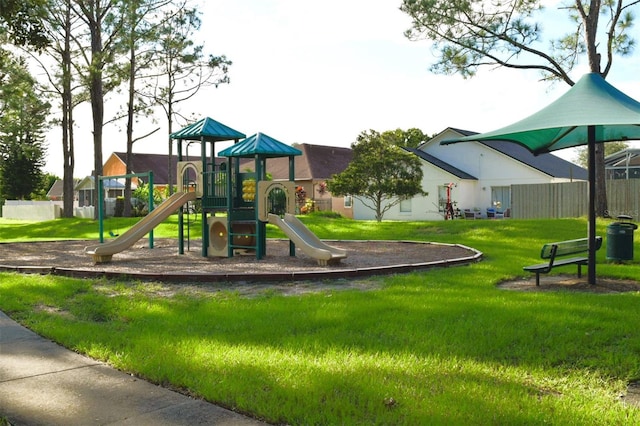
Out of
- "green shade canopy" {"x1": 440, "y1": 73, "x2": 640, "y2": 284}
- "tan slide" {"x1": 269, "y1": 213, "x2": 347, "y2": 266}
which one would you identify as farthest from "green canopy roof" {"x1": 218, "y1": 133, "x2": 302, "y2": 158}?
"green shade canopy" {"x1": 440, "y1": 73, "x2": 640, "y2": 284}

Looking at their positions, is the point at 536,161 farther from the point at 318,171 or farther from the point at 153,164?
the point at 153,164

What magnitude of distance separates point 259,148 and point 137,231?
373cm

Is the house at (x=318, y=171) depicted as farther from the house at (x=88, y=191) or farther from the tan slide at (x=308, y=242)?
the tan slide at (x=308, y=242)

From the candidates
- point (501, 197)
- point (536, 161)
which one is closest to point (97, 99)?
point (501, 197)

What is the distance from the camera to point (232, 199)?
15.2m

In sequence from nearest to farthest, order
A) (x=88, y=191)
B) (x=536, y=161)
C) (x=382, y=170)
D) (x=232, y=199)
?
1. (x=232, y=199)
2. (x=382, y=170)
3. (x=536, y=161)
4. (x=88, y=191)

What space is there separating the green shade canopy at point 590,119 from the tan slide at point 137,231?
7652 mm

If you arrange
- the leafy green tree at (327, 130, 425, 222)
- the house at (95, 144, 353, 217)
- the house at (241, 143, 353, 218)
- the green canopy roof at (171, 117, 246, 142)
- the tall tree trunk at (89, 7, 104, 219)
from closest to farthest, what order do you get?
the green canopy roof at (171, 117, 246, 142) → the leafy green tree at (327, 130, 425, 222) → the tall tree trunk at (89, 7, 104, 219) → the house at (241, 143, 353, 218) → the house at (95, 144, 353, 217)

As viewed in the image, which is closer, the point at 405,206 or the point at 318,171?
the point at 405,206

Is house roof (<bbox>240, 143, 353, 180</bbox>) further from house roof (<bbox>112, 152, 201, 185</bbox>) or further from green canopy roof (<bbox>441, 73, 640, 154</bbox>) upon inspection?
green canopy roof (<bbox>441, 73, 640, 154</bbox>)

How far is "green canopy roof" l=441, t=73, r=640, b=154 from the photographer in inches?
341

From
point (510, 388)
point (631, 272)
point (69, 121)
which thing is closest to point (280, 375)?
point (510, 388)

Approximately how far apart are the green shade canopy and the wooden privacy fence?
15935 millimetres

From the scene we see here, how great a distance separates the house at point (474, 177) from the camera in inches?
1427
